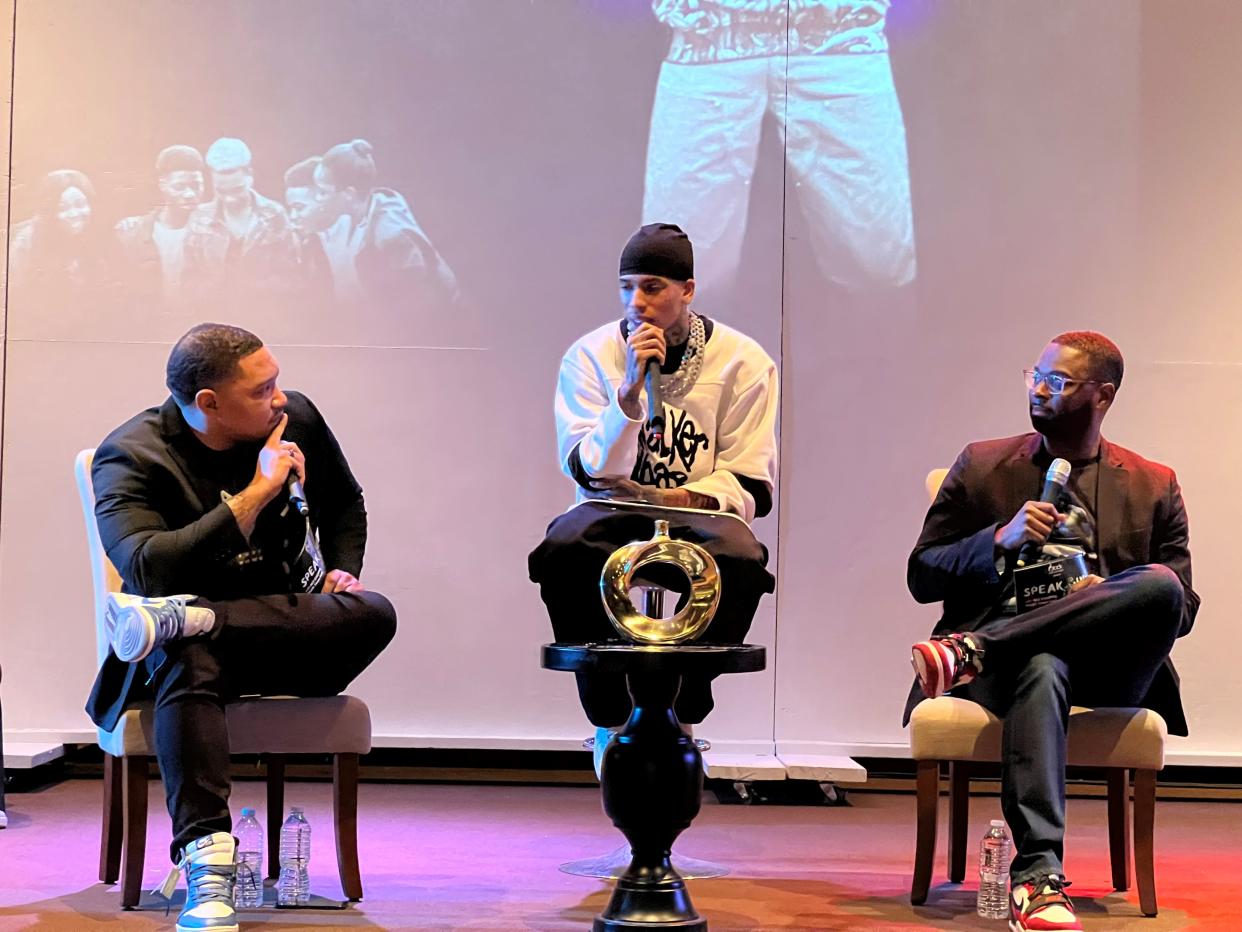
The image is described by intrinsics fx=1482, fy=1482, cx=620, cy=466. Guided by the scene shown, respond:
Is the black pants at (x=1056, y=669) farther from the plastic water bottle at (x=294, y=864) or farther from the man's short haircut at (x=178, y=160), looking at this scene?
the man's short haircut at (x=178, y=160)

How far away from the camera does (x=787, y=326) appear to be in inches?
190

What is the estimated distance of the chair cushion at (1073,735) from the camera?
2.99 m

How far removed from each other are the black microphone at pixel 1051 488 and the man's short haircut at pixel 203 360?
162 cm

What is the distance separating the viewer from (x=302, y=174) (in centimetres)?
482

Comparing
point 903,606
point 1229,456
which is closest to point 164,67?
point 903,606

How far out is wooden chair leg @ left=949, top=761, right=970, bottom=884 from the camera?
3.15 m

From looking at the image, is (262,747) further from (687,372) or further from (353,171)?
(353,171)

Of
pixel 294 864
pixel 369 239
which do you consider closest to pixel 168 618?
pixel 294 864

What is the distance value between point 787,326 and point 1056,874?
244 centimetres

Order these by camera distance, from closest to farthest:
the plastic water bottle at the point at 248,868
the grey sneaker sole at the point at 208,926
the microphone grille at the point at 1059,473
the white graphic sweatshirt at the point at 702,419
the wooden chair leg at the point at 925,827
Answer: the grey sneaker sole at the point at 208,926 < the plastic water bottle at the point at 248,868 < the wooden chair leg at the point at 925,827 < the microphone grille at the point at 1059,473 < the white graphic sweatshirt at the point at 702,419

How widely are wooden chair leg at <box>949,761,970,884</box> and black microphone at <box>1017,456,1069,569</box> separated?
0.45 metres

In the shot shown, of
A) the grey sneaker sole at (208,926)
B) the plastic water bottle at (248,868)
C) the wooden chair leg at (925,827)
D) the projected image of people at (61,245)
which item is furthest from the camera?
the projected image of people at (61,245)

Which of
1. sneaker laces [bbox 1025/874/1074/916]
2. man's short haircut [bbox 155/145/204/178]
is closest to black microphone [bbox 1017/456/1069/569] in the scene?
sneaker laces [bbox 1025/874/1074/916]

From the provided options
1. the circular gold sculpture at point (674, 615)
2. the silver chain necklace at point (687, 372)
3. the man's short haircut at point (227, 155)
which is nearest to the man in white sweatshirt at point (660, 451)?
the silver chain necklace at point (687, 372)
